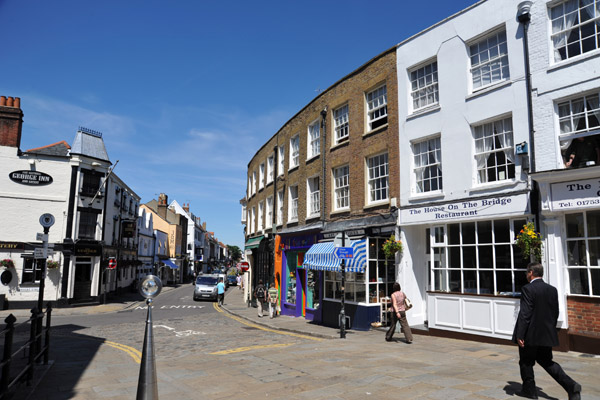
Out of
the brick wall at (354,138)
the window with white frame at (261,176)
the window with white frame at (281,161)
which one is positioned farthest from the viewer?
the window with white frame at (261,176)

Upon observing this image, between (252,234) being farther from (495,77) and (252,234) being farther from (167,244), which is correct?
(167,244)

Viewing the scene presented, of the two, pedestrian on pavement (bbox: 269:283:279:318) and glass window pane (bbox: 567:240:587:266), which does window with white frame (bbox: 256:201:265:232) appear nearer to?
pedestrian on pavement (bbox: 269:283:279:318)

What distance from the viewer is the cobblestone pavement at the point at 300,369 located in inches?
267

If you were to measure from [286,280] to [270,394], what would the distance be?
1503 centimetres

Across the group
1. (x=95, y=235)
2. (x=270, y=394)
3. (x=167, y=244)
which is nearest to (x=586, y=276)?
(x=270, y=394)

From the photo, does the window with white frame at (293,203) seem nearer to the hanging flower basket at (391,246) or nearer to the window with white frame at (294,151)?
the window with white frame at (294,151)

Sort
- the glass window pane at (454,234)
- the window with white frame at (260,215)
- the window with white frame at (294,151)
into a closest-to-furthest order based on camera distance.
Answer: the glass window pane at (454,234), the window with white frame at (294,151), the window with white frame at (260,215)

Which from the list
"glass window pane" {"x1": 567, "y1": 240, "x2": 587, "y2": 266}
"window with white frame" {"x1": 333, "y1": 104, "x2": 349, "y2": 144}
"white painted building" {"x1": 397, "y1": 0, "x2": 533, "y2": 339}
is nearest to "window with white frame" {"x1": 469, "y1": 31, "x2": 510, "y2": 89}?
"white painted building" {"x1": 397, "y1": 0, "x2": 533, "y2": 339}

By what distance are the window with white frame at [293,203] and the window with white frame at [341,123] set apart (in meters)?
4.64

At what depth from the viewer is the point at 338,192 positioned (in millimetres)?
17844

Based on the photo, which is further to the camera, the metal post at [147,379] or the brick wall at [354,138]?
the brick wall at [354,138]

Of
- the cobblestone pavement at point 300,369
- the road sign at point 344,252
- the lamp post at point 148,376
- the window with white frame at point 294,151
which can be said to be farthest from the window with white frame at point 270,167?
the lamp post at point 148,376

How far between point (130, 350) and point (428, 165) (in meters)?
10.5

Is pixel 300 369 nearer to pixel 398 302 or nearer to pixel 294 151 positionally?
pixel 398 302
